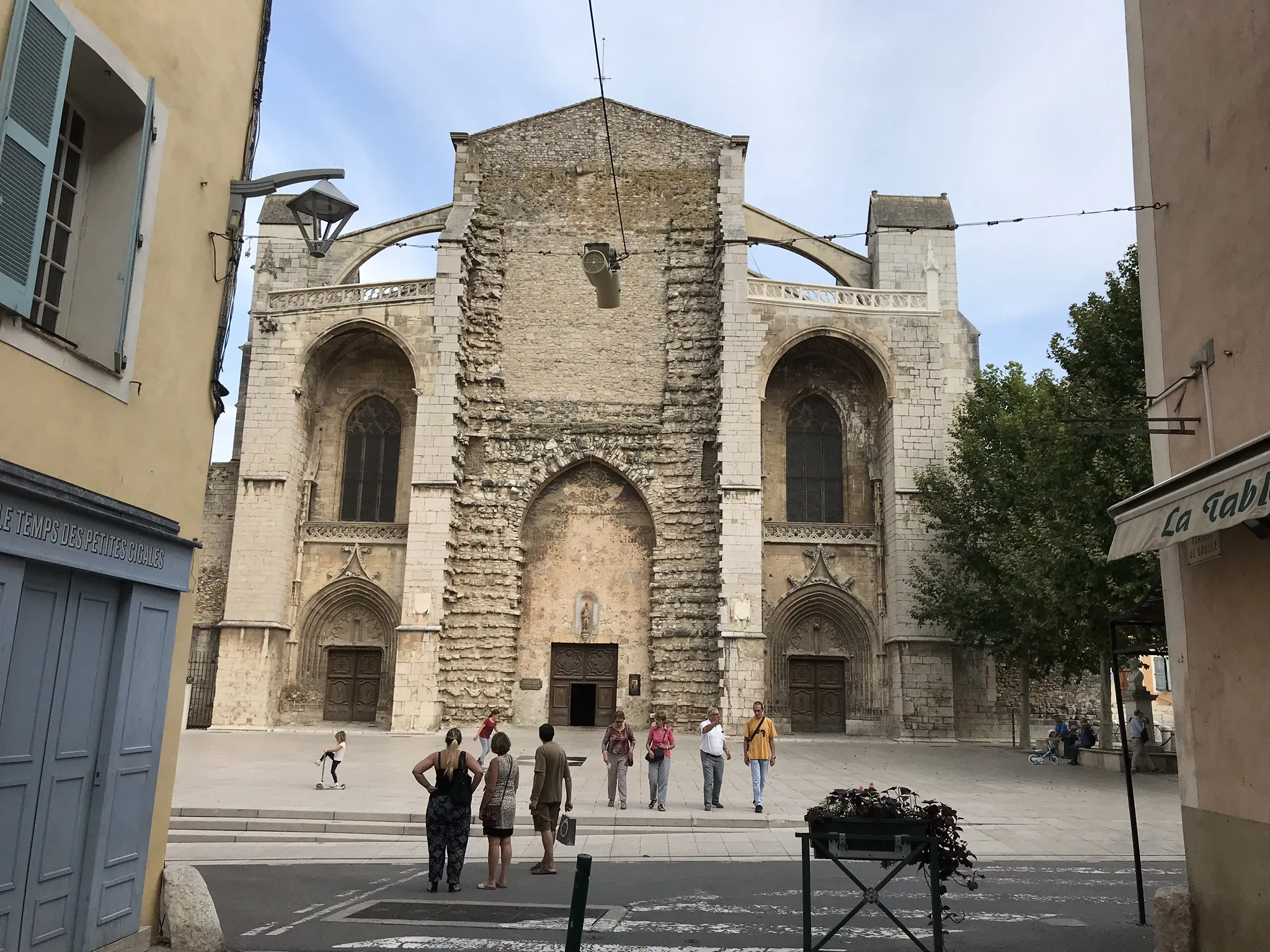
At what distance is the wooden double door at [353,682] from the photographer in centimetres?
2425

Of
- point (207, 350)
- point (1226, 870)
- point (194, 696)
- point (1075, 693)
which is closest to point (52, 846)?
point (207, 350)

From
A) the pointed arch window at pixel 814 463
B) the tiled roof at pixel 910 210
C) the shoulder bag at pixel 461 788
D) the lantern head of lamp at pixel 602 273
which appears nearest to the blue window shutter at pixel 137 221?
the shoulder bag at pixel 461 788

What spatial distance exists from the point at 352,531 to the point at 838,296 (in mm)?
13462

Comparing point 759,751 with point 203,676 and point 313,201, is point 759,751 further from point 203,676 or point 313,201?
point 203,676

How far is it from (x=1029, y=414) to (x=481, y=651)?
13.2 metres

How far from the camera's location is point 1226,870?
17.3 ft

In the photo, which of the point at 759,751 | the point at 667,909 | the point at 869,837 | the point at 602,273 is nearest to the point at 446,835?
the point at 667,909

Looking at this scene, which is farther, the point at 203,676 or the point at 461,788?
the point at 203,676

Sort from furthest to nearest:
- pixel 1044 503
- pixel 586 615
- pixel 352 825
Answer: pixel 586 615 < pixel 1044 503 < pixel 352 825

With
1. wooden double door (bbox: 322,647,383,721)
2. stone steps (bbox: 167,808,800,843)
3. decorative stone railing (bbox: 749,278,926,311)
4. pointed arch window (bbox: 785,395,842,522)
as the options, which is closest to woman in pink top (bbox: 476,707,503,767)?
stone steps (bbox: 167,808,800,843)

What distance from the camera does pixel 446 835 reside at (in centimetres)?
747

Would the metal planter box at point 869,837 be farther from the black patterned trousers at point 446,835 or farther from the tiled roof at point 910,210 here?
the tiled roof at point 910,210

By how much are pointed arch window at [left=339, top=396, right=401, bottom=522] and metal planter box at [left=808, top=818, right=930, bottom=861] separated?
69.3ft

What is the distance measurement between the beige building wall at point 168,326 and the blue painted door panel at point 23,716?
561mm
